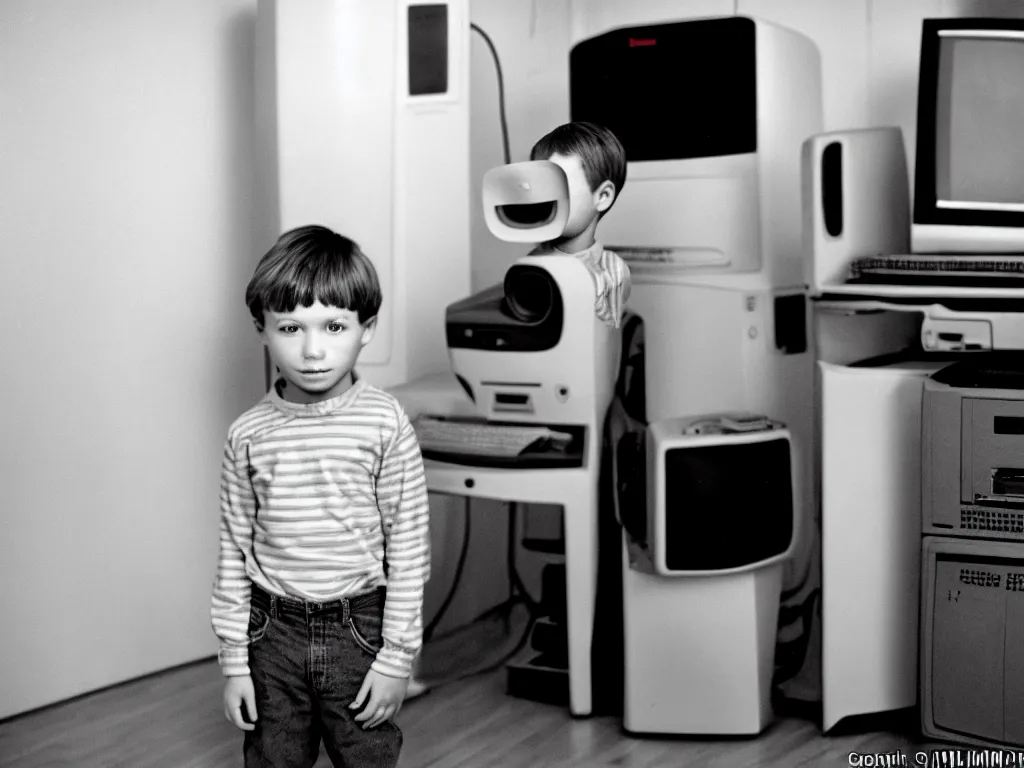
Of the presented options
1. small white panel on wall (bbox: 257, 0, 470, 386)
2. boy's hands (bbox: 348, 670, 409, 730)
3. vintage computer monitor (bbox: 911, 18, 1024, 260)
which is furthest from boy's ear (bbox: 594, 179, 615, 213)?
boy's hands (bbox: 348, 670, 409, 730)

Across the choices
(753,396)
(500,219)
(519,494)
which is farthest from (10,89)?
(753,396)

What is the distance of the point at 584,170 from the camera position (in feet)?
7.01

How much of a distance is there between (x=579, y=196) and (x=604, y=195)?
0.08 metres

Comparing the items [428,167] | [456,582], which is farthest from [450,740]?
[428,167]

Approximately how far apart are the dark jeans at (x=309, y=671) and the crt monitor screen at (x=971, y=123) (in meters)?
1.25

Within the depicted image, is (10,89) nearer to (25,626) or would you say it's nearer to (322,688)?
(25,626)

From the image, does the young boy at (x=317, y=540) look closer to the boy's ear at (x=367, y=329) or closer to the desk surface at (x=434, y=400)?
the boy's ear at (x=367, y=329)

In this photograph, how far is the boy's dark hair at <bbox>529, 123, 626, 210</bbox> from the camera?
2139 mm

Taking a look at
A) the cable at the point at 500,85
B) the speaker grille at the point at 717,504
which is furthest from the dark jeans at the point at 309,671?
the cable at the point at 500,85

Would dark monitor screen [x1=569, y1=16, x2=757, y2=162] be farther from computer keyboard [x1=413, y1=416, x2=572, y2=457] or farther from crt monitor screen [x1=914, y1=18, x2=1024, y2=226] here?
computer keyboard [x1=413, y1=416, x2=572, y2=457]

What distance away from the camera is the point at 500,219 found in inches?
86.1

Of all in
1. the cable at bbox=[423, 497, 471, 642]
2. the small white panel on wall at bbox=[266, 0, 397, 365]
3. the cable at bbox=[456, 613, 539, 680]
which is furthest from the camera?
the cable at bbox=[423, 497, 471, 642]

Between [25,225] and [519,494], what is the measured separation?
1.03 metres

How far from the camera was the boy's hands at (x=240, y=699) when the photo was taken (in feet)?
4.96
